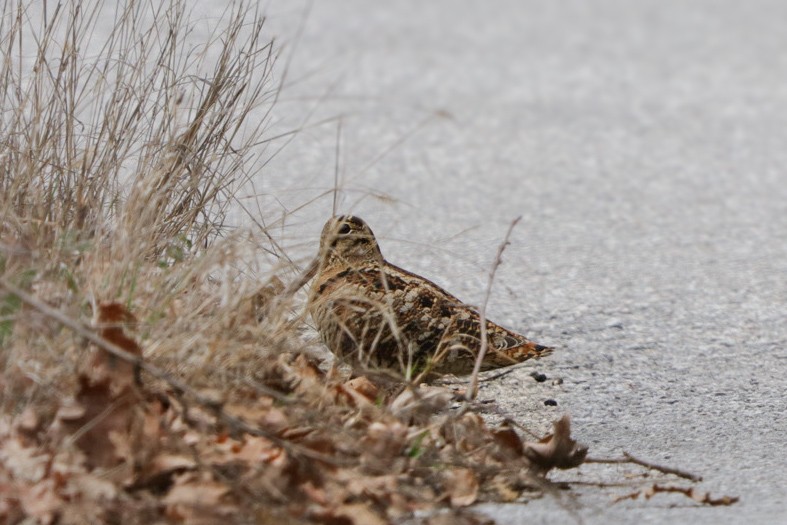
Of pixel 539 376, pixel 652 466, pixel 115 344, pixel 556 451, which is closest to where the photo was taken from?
pixel 115 344

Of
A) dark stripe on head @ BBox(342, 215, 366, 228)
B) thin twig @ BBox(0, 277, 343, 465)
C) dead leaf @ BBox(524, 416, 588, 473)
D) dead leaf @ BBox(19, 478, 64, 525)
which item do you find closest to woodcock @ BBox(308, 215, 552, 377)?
dark stripe on head @ BBox(342, 215, 366, 228)

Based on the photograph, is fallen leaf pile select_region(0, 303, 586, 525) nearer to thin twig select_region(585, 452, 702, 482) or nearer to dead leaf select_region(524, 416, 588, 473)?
dead leaf select_region(524, 416, 588, 473)

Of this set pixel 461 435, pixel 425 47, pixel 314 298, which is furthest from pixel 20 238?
pixel 425 47

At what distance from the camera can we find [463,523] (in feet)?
12.3

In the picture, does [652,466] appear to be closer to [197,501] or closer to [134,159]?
[197,501]

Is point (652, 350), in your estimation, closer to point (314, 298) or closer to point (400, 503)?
point (314, 298)

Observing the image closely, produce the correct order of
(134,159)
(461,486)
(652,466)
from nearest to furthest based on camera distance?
(461,486) → (652,466) → (134,159)

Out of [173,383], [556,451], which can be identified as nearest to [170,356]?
[173,383]

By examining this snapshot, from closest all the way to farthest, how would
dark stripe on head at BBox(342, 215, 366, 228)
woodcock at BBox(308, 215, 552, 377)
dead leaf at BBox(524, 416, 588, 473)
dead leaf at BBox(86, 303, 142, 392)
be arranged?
dead leaf at BBox(86, 303, 142, 392) < dead leaf at BBox(524, 416, 588, 473) < woodcock at BBox(308, 215, 552, 377) < dark stripe on head at BBox(342, 215, 366, 228)

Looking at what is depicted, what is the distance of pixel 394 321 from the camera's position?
4855 millimetres

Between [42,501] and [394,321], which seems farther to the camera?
[394,321]

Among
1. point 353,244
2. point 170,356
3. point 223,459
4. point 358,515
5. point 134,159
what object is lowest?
point 358,515

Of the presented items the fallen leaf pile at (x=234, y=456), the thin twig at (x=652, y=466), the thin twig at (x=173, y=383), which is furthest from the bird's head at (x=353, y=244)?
the thin twig at (x=173, y=383)

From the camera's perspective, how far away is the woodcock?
4859mm
